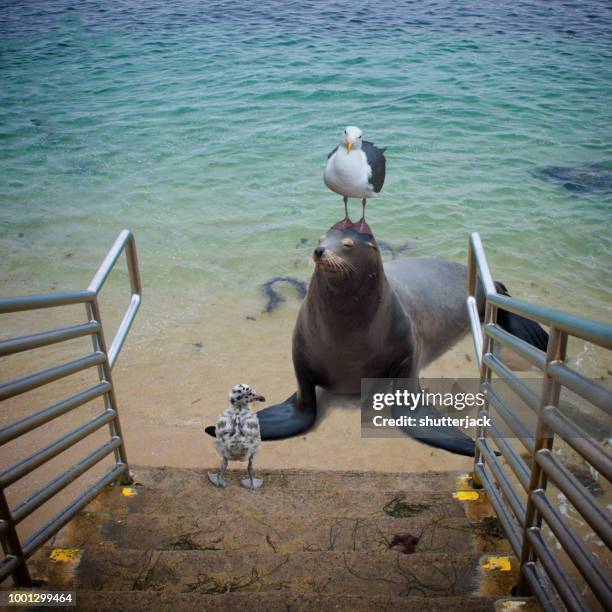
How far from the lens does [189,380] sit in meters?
5.09

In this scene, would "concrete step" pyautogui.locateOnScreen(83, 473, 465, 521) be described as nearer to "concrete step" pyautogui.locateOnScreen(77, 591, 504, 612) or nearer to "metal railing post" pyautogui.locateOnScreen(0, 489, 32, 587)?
"metal railing post" pyautogui.locateOnScreen(0, 489, 32, 587)

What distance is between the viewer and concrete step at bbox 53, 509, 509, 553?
102 inches

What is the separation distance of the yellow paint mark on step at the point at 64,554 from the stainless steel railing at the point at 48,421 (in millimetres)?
82

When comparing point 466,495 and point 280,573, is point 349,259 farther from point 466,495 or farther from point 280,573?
point 280,573

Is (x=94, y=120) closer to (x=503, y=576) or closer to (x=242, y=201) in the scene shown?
(x=242, y=201)

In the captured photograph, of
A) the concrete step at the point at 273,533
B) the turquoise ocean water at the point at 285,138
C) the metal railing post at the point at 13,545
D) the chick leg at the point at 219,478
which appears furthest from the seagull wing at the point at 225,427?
the turquoise ocean water at the point at 285,138

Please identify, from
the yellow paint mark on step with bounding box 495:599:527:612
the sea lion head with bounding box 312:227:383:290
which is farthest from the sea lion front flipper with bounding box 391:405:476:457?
the yellow paint mark on step with bounding box 495:599:527:612

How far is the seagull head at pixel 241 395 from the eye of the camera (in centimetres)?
343

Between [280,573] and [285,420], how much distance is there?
82.6 inches

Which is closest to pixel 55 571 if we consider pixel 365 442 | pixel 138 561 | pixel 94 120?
pixel 138 561

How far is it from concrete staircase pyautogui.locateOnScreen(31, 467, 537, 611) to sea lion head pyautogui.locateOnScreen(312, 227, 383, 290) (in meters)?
1.29

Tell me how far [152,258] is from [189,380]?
3003mm

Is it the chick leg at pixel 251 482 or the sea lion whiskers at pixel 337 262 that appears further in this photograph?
the sea lion whiskers at pixel 337 262

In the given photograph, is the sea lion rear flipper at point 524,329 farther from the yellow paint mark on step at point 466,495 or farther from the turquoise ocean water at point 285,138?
the yellow paint mark on step at point 466,495
